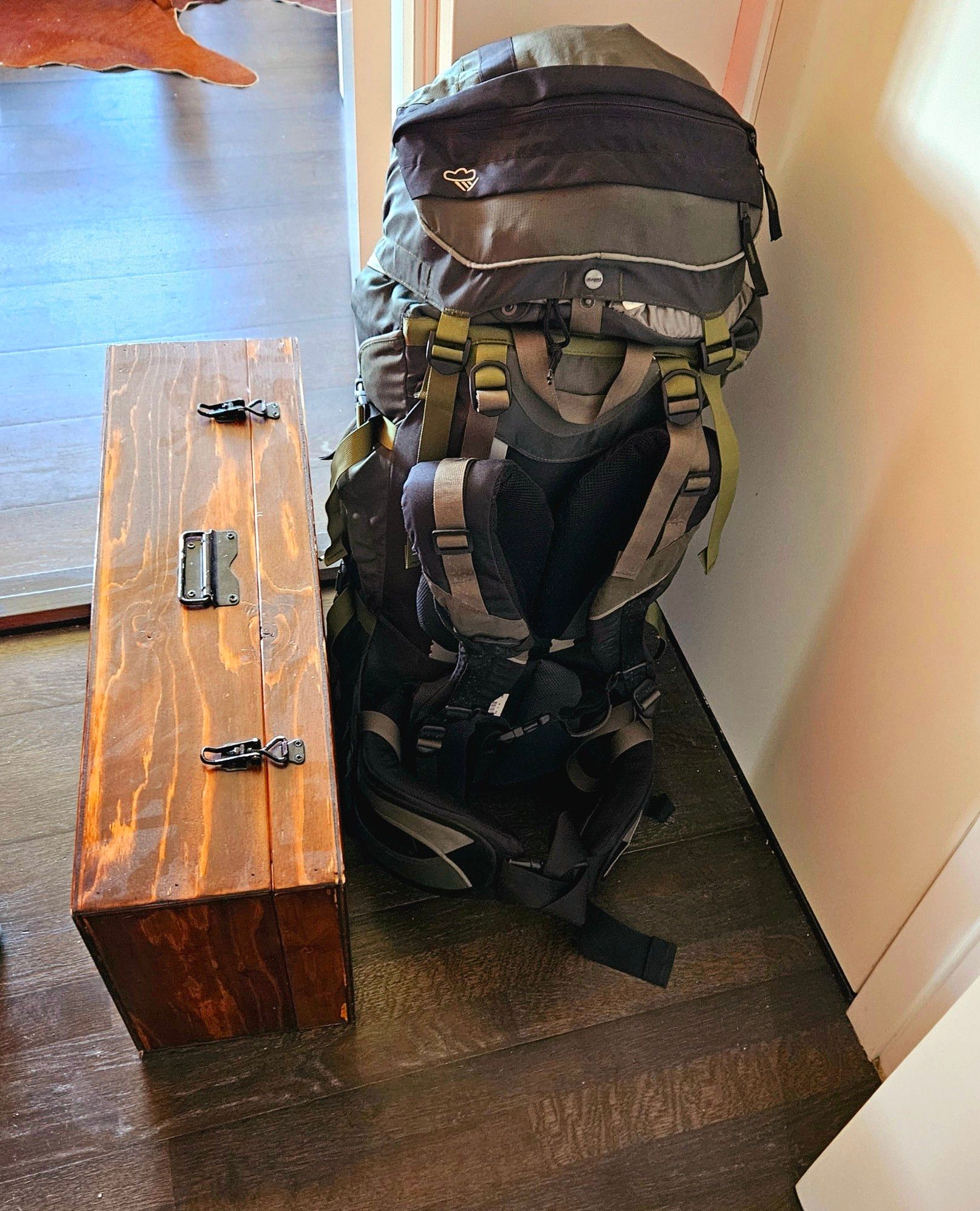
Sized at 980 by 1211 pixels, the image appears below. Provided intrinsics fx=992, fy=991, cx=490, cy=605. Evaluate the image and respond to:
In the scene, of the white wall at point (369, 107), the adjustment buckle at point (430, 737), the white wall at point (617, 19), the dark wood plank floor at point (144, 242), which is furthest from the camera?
the dark wood plank floor at point (144, 242)

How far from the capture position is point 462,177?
1022mm

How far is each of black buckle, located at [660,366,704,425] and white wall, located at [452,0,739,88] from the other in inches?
19.2

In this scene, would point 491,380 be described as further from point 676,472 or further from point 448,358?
point 676,472

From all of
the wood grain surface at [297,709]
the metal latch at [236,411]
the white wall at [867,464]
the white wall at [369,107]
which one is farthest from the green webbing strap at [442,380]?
the white wall at [369,107]

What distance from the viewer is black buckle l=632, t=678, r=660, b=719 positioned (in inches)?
56.0

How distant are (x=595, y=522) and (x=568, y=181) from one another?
377 mm

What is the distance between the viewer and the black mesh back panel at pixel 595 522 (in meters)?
1.13

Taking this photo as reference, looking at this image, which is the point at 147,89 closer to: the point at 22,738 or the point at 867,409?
the point at 22,738

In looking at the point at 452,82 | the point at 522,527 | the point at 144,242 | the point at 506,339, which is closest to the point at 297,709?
the point at 522,527

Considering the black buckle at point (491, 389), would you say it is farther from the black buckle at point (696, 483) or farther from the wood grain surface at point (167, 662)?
the wood grain surface at point (167, 662)

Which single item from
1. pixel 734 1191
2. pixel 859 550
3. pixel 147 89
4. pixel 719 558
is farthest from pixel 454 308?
pixel 147 89

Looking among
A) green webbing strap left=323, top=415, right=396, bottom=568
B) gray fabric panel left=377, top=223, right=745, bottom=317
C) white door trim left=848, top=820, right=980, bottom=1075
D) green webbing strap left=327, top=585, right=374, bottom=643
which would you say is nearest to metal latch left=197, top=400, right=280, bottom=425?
green webbing strap left=323, top=415, right=396, bottom=568

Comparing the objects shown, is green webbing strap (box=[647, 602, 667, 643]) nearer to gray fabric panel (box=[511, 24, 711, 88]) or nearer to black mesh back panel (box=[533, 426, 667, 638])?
black mesh back panel (box=[533, 426, 667, 638])

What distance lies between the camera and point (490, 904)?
1409 mm
